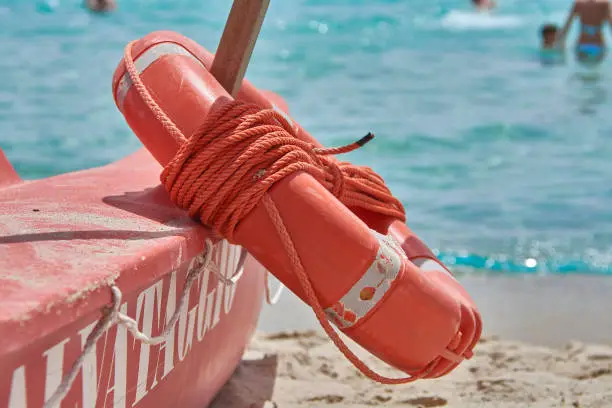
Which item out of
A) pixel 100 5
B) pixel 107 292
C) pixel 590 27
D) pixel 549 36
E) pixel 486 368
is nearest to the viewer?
pixel 107 292

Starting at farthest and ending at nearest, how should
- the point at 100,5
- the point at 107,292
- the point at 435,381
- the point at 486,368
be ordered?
1. the point at 100,5
2. the point at 486,368
3. the point at 435,381
4. the point at 107,292

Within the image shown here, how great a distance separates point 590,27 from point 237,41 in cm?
1024

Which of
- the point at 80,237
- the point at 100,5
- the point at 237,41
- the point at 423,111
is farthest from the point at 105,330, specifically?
the point at 100,5

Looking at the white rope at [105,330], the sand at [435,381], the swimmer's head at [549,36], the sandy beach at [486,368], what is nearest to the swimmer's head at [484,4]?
the swimmer's head at [549,36]

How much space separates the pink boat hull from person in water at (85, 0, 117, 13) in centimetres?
1367

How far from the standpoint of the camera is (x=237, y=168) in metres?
2.02

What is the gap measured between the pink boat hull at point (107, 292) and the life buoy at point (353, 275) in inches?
7.7

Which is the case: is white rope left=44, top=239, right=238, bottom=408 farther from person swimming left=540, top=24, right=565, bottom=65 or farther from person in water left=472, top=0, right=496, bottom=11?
person in water left=472, top=0, right=496, bottom=11

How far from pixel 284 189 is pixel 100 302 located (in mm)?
583

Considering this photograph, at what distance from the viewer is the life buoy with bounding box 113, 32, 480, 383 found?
198cm

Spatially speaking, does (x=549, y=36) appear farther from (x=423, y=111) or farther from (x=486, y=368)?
(x=486, y=368)

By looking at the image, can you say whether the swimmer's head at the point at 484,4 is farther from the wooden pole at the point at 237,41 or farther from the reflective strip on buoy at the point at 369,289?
the reflective strip on buoy at the point at 369,289

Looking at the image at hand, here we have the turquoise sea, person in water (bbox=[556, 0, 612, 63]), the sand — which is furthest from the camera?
person in water (bbox=[556, 0, 612, 63])

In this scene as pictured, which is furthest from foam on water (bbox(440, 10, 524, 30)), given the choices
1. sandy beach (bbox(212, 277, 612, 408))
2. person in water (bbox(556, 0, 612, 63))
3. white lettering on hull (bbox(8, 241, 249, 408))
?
white lettering on hull (bbox(8, 241, 249, 408))
